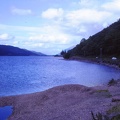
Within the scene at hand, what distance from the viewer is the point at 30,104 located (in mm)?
21641

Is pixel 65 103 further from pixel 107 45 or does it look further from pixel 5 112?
pixel 107 45

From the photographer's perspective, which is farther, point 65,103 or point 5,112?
point 65,103

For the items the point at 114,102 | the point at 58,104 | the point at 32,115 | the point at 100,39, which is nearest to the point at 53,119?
the point at 32,115

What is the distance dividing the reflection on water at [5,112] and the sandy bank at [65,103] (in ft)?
1.31

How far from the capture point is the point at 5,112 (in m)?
19.9

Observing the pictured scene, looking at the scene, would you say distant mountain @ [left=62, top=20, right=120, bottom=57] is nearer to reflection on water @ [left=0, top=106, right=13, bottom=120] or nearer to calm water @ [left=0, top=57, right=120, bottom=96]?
calm water @ [left=0, top=57, right=120, bottom=96]

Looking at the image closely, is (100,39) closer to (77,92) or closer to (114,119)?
(77,92)

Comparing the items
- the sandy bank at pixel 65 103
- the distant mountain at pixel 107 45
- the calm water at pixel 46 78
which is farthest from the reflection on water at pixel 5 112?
the distant mountain at pixel 107 45

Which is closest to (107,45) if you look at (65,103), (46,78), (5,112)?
(46,78)

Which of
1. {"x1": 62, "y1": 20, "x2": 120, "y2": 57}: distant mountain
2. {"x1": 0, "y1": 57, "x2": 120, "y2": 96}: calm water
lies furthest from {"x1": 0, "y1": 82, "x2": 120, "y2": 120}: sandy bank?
{"x1": 62, "y1": 20, "x2": 120, "y2": 57}: distant mountain

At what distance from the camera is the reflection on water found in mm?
18513

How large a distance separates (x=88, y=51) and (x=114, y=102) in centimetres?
13620

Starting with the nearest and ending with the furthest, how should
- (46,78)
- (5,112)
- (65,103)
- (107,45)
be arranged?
(5,112)
(65,103)
(46,78)
(107,45)

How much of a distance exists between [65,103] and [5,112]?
4.44 meters
